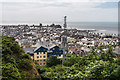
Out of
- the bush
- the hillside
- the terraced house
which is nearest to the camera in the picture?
the hillside

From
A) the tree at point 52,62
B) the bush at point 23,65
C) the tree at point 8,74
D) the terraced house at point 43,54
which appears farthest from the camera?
the terraced house at point 43,54

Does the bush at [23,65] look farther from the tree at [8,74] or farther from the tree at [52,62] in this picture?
the tree at [52,62]

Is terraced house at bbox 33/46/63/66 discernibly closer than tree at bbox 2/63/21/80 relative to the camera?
No

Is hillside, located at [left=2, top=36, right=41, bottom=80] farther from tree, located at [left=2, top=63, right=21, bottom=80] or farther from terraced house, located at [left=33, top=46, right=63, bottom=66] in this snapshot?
terraced house, located at [left=33, top=46, right=63, bottom=66]

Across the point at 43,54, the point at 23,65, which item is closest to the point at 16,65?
the point at 23,65

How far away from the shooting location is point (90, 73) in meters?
1.28

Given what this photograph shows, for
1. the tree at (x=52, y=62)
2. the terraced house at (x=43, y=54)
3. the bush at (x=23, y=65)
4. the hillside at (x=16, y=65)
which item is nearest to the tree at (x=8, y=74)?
the hillside at (x=16, y=65)

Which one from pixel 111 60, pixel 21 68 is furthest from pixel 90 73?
pixel 21 68

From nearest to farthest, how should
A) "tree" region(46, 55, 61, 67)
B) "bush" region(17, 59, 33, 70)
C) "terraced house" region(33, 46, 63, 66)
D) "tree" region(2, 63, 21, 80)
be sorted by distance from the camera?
"tree" region(2, 63, 21, 80) → "bush" region(17, 59, 33, 70) → "tree" region(46, 55, 61, 67) → "terraced house" region(33, 46, 63, 66)

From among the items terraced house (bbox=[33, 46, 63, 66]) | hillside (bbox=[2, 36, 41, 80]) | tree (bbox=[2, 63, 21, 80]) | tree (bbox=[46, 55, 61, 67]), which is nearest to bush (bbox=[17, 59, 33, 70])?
hillside (bbox=[2, 36, 41, 80])

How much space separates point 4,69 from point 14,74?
11 cm

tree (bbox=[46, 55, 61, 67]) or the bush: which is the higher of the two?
the bush

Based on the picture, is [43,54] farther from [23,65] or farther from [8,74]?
[8,74]

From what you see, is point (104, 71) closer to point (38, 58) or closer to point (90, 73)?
point (90, 73)
